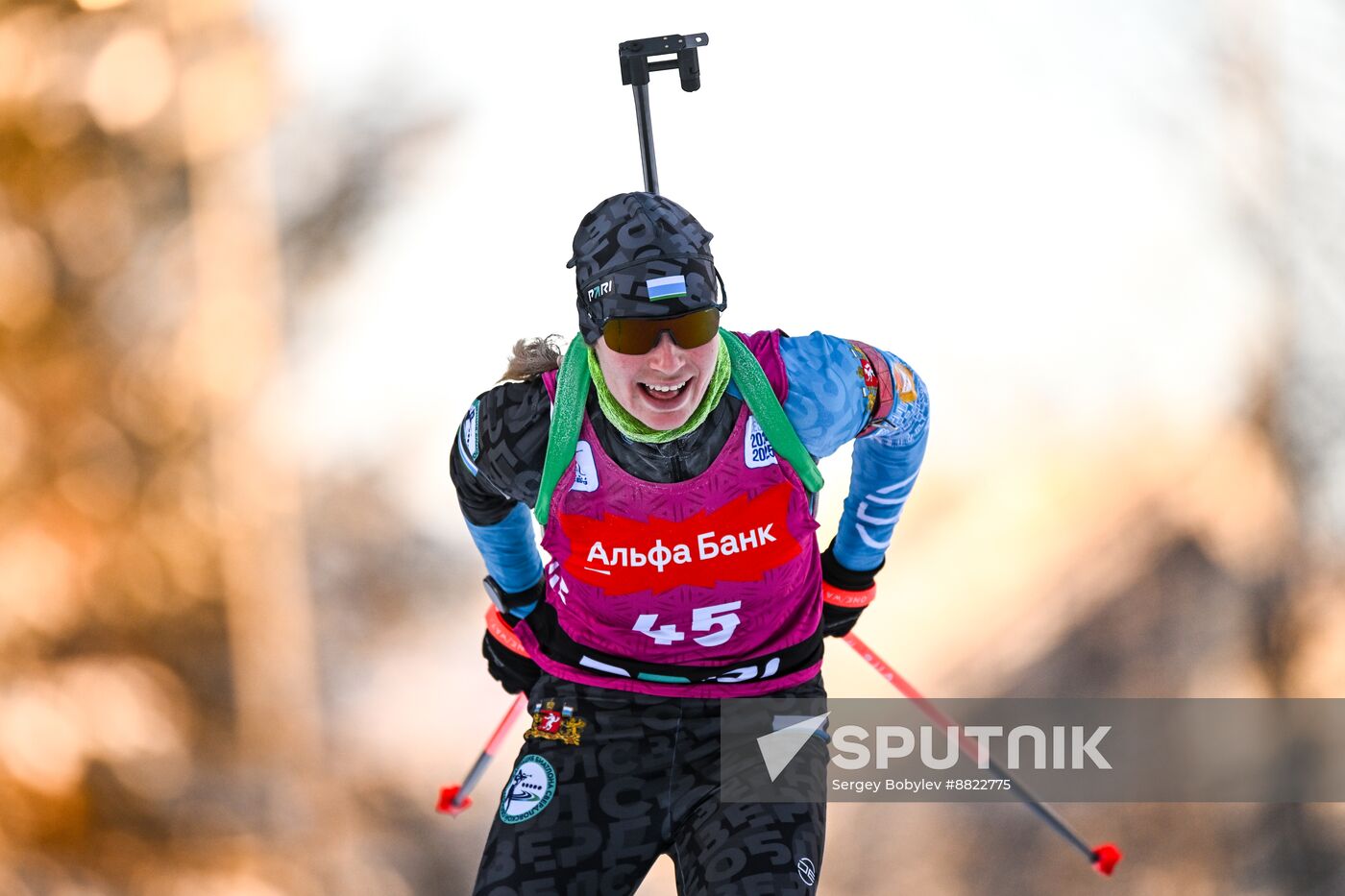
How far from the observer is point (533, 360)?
2020 mm

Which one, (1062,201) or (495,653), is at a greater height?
(1062,201)

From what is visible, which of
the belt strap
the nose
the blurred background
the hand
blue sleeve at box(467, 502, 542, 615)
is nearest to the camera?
the nose

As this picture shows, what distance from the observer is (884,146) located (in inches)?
137

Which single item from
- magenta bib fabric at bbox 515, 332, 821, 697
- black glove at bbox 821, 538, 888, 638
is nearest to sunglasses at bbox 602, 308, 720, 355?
magenta bib fabric at bbox 515, 332, 821, 697

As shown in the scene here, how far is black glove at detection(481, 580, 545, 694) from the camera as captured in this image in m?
2.26

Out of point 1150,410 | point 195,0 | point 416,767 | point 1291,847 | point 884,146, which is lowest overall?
point 1291,847

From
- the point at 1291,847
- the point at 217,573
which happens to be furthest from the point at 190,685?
the point at 1291,847

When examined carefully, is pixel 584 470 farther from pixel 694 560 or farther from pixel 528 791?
pixel 528 791

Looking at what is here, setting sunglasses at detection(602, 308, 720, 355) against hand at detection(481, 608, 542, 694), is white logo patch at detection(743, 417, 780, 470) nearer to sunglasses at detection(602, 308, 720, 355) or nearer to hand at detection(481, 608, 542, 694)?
sunglasses at detection(602, 308, 720, 355)

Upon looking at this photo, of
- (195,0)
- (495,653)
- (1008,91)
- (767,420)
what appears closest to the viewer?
(767,420)

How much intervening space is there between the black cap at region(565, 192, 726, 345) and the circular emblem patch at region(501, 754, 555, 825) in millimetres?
646

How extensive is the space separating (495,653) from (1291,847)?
100 inches

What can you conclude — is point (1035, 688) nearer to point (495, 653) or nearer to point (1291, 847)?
point (1291, 847)

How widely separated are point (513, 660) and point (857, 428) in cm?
77
